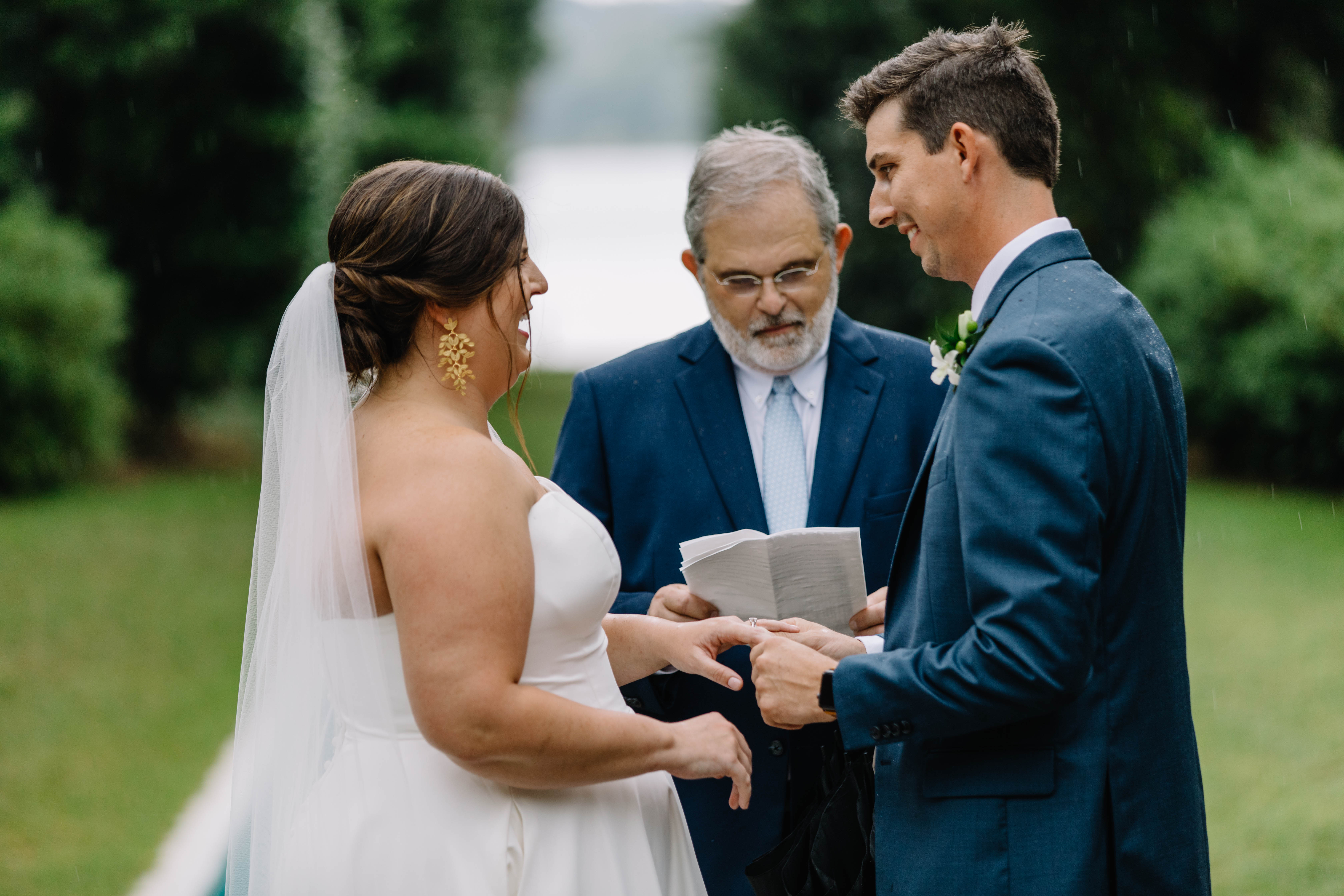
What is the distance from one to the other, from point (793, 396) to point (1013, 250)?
1233 millimetres

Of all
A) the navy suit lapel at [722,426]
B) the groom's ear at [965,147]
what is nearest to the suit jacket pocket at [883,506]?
the navy suit lapel at [722,426]

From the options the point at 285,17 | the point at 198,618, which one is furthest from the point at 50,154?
the point at 198,618

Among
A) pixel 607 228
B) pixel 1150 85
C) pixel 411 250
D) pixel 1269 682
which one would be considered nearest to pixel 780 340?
pixel 411 250

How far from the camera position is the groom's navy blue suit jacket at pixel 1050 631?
208cm

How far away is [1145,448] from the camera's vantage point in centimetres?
219

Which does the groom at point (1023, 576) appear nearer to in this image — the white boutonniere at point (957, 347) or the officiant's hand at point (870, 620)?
the white boutonniere at point (957, 347)

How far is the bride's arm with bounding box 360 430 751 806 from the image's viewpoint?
220 centimetres

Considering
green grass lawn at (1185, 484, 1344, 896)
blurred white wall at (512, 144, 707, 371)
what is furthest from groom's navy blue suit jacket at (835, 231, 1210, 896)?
green grass lawn at (1185, 484, 1344, 896)

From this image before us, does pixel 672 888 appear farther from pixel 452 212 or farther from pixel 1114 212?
pixel 1114 212

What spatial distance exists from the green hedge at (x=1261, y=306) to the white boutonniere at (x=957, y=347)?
375 inches

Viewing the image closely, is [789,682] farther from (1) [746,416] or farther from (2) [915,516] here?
(1) [746,416]

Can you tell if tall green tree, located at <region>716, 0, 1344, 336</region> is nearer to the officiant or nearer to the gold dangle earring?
the officiant

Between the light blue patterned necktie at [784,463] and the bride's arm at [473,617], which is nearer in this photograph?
the bride's arm at [473,617]

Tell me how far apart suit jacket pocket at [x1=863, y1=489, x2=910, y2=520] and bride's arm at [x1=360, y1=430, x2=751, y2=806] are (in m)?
1.19
